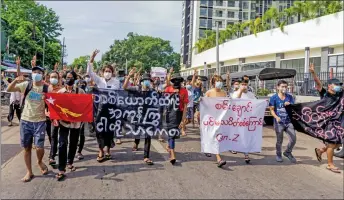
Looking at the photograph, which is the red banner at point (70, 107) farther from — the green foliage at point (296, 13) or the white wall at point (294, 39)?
the green foliage at point (296, 13)

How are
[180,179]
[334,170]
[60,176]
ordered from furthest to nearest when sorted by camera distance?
[334,170] → [180,179] → [60,176]

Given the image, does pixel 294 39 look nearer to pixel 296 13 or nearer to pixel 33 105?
pixel 296 13

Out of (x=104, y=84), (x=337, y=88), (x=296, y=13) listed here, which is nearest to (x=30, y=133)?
(x=104, y=84)

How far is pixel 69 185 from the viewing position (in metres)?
5.64

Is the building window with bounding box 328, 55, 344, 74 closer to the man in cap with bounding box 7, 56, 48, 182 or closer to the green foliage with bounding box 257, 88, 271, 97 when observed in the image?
the green foliage with bounding box 257, 88, 271, 97

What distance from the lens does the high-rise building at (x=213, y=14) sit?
2867 inches

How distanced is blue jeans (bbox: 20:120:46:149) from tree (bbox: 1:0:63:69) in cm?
2616

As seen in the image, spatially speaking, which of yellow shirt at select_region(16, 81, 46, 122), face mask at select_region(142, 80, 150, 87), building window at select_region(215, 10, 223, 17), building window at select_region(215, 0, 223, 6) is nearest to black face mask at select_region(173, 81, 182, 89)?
face mask at select_region(142, 80, 150, 87)

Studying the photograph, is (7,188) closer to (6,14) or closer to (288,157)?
(288,157)

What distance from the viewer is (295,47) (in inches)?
1064

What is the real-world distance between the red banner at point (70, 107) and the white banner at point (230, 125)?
87.4 inches

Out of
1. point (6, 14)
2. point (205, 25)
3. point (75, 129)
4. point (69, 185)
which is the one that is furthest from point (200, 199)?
point (205, 25)

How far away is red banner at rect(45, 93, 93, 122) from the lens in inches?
249

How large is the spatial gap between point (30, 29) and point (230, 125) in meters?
33.3
